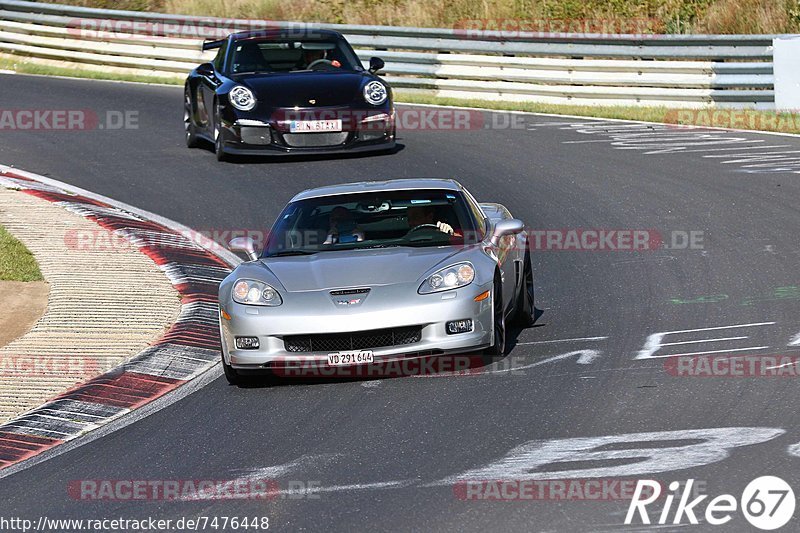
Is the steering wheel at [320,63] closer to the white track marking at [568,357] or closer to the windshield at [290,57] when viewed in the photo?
the windshield at [290,57]

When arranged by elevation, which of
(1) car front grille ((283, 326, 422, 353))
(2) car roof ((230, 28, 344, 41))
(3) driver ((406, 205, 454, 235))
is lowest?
(1) car front grille ((283, 326, 422, 353))

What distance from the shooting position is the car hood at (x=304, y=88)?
17.0 metres

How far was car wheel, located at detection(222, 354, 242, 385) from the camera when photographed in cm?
889

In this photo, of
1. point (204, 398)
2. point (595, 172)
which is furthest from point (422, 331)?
point (595, 172)

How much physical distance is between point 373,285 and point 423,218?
1.19 m

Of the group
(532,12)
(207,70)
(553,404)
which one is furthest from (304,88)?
(532,12)

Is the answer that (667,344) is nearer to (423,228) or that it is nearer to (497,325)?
(497,325)

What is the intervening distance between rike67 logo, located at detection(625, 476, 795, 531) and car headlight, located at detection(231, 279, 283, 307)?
10.9 feet

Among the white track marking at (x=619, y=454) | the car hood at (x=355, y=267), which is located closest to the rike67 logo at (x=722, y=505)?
the white track marking at (x=619, y=454)

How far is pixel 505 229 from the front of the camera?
9.55 m

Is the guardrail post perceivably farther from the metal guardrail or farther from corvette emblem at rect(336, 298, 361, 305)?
corvette emblem at rect(336, 298, 361, 305)

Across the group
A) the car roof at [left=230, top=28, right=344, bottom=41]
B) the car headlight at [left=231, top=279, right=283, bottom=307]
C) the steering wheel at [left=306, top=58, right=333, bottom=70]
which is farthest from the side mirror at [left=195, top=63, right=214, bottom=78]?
the car headlight at [left=231, top=279, right=283, bottom=307]

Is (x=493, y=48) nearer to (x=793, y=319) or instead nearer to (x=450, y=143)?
(x=450, y=143)

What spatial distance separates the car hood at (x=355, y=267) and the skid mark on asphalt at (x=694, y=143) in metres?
7.83
